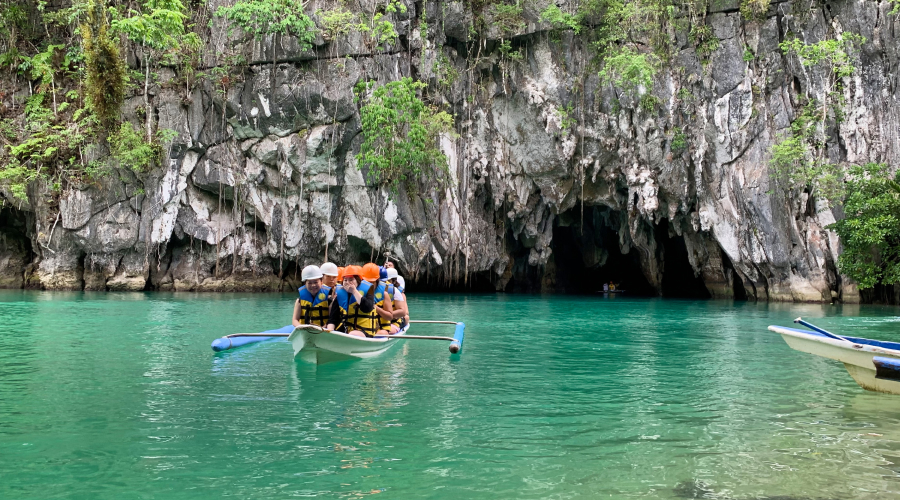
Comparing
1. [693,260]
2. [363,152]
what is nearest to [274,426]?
[363,152]

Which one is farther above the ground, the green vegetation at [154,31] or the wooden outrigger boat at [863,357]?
the green vegetation at [154,31]

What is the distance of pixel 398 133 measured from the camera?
1025 inches

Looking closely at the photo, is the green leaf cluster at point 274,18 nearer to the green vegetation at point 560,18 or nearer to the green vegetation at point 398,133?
the green vegetation at point 398,133

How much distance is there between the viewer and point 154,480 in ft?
15.6

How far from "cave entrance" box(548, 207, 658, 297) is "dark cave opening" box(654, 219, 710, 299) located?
37.0 inches

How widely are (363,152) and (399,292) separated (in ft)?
47.2

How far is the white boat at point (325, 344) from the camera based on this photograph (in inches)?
360

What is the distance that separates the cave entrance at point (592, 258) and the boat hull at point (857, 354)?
23.5 m

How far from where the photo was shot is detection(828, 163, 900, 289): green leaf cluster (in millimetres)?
20406

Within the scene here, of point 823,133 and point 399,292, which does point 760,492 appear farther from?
point 823,133

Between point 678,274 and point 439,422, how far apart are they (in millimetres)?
30712


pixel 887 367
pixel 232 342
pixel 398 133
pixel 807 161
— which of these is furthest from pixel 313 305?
pixel 807 161

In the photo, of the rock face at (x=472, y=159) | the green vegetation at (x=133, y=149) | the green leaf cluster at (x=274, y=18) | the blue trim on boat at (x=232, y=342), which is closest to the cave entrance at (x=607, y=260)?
the rock face at (x=472, y=159)

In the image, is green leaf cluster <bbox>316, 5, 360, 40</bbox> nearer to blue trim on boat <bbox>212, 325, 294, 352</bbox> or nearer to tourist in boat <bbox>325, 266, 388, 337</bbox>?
blue trim on boat <bbox>212, 325, 294, 352</bbox>
